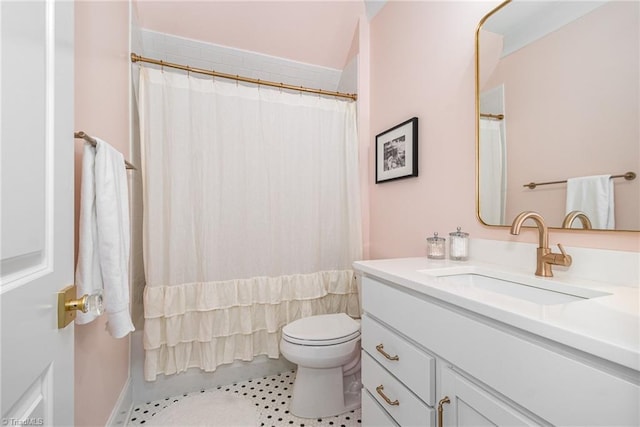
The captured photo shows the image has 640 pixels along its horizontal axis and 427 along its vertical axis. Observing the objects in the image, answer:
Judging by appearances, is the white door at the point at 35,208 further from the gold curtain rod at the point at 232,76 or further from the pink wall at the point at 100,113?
the gold curtain rod at the point at 232,76

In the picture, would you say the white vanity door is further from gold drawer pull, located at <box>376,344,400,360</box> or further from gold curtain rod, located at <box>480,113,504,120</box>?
gold curtain rod, located at <box>480,113,504,120</box>

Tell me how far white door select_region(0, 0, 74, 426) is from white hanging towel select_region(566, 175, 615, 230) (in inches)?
53.0

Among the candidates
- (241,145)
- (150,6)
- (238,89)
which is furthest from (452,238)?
(150,6)

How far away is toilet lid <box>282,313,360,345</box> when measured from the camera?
4.71ft

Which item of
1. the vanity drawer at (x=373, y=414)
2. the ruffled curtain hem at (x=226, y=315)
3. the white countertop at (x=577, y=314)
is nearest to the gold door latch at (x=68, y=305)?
the white countertop at (x=577, y=314)

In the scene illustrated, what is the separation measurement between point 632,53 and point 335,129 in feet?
4.80

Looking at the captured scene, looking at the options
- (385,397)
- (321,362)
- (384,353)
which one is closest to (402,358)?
(384,353)

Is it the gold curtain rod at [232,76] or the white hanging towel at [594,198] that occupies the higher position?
the gold curtain rod at [232,76]

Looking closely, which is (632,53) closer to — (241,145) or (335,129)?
(335,129)

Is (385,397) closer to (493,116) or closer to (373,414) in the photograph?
(373,414)

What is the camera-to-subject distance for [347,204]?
1996mm

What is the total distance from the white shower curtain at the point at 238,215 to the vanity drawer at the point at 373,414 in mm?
849

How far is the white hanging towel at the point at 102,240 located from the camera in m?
0.86

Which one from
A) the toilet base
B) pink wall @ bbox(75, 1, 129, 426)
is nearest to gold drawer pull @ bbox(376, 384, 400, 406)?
the toilet base
